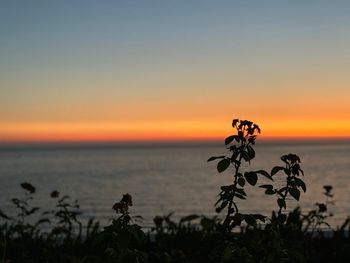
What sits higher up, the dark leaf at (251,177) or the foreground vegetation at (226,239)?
the dark leaf at (251,177)

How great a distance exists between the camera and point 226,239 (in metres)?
4.34

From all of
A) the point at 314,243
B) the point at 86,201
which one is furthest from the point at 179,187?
the point at 314,243

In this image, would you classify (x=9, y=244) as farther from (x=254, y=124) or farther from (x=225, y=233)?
(x=254, y=124)

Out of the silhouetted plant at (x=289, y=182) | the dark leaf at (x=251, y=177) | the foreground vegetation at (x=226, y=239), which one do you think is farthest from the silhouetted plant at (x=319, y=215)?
the dark leaf at (x=251, y=177)

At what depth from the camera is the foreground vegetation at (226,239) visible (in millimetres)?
3875

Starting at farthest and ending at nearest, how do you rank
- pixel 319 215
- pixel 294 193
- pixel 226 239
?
pixel 319 215 → pixel 226 239 → pixel 294 193

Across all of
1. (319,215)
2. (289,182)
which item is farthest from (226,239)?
(319,215)

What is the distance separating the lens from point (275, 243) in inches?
157

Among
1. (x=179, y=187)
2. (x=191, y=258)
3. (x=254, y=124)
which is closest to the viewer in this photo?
(x=254, y=124)

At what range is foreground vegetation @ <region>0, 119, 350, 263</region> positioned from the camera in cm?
388

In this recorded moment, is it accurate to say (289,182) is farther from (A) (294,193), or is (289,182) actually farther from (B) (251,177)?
(B) (251,177)

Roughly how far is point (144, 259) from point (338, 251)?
12.0 feet

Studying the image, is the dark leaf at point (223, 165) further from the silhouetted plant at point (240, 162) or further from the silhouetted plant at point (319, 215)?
the silhouetted plant at point (319, 215)

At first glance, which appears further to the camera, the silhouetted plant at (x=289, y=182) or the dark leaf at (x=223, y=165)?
the silhouetted plant at (x=289, y=182)
